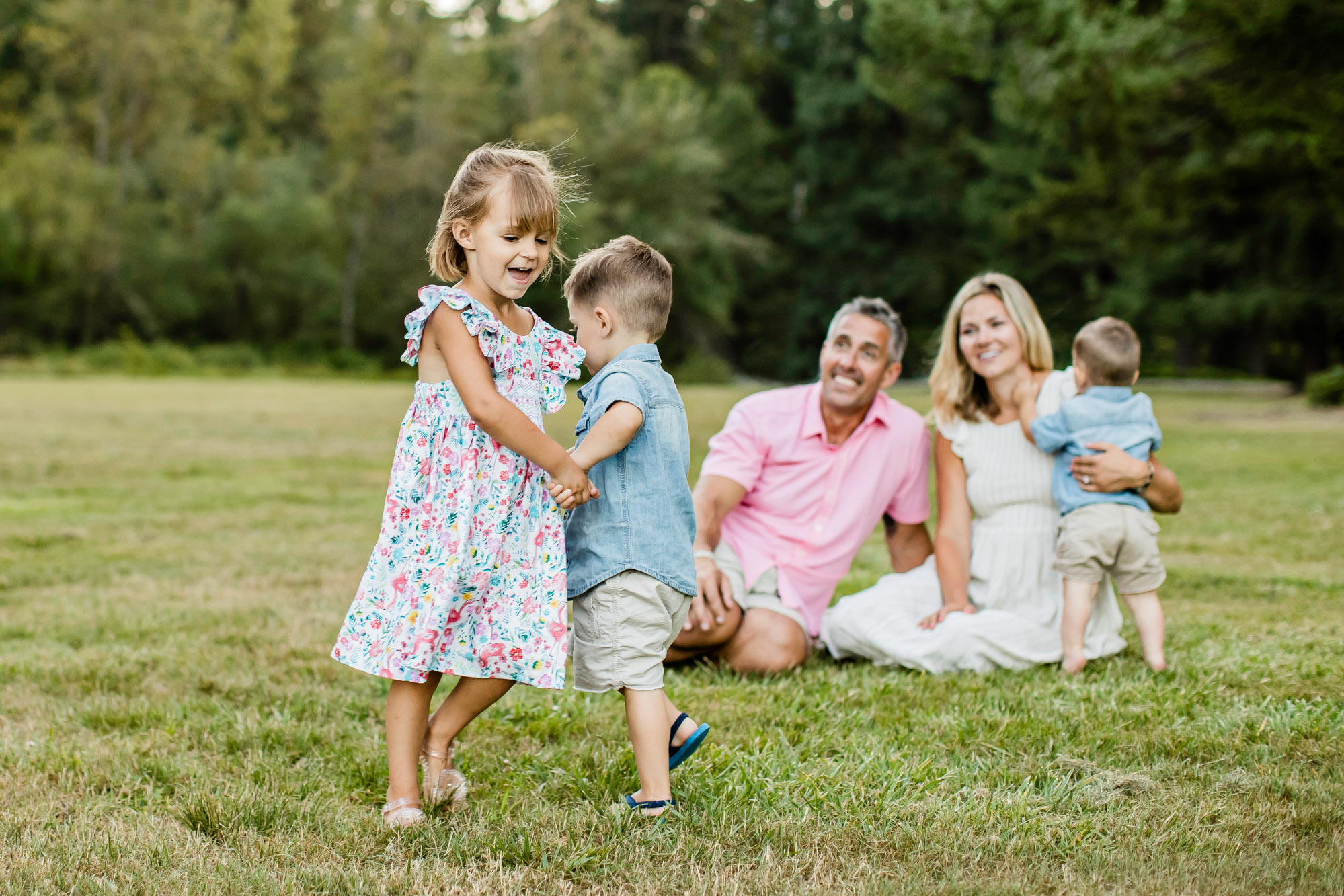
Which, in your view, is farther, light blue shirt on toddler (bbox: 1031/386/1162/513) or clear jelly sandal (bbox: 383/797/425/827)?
light blue shirt on toddler (bbox: 1031/386/1162/513)

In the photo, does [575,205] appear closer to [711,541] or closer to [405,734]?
[711,541]

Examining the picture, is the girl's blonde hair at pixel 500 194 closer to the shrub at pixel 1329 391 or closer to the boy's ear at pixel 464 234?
the boy's ear at pixel 464 234

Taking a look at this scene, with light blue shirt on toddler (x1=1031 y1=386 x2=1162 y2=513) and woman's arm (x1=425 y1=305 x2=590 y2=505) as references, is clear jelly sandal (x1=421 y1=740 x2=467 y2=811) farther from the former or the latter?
light blue shirt on toddler (x1=1031 y1=386 x2=1162 y2=513)

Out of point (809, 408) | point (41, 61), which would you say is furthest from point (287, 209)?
point (809, 408)

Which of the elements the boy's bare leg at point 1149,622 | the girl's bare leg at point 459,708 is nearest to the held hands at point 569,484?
the girl's bare leg at point 459,708

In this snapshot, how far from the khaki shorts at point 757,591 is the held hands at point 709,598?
142mm

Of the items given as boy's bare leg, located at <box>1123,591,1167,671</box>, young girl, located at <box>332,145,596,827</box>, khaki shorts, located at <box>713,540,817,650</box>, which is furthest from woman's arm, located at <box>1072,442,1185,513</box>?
young girl, located at <box>332,145,596,827</box>

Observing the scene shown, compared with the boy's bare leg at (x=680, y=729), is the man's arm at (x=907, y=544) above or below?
above

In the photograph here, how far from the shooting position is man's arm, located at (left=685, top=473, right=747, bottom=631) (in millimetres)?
3965

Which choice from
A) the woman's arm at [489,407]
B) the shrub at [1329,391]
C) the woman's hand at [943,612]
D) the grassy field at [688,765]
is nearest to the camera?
the grassy field at [688,765]

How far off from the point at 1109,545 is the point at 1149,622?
1.22 feet

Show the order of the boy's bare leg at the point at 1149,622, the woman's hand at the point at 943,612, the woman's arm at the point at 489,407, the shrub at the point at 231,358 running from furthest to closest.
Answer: the shrub at the point at 231,358 → the woman's hand at the point at 943,612 → the boy's bare leg at the point at 1149,622 → the woman's arm at the point at 489,407

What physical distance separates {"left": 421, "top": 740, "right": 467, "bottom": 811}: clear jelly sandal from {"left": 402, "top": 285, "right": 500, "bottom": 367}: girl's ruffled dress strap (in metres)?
0.99

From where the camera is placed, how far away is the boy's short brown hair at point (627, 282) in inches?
109
